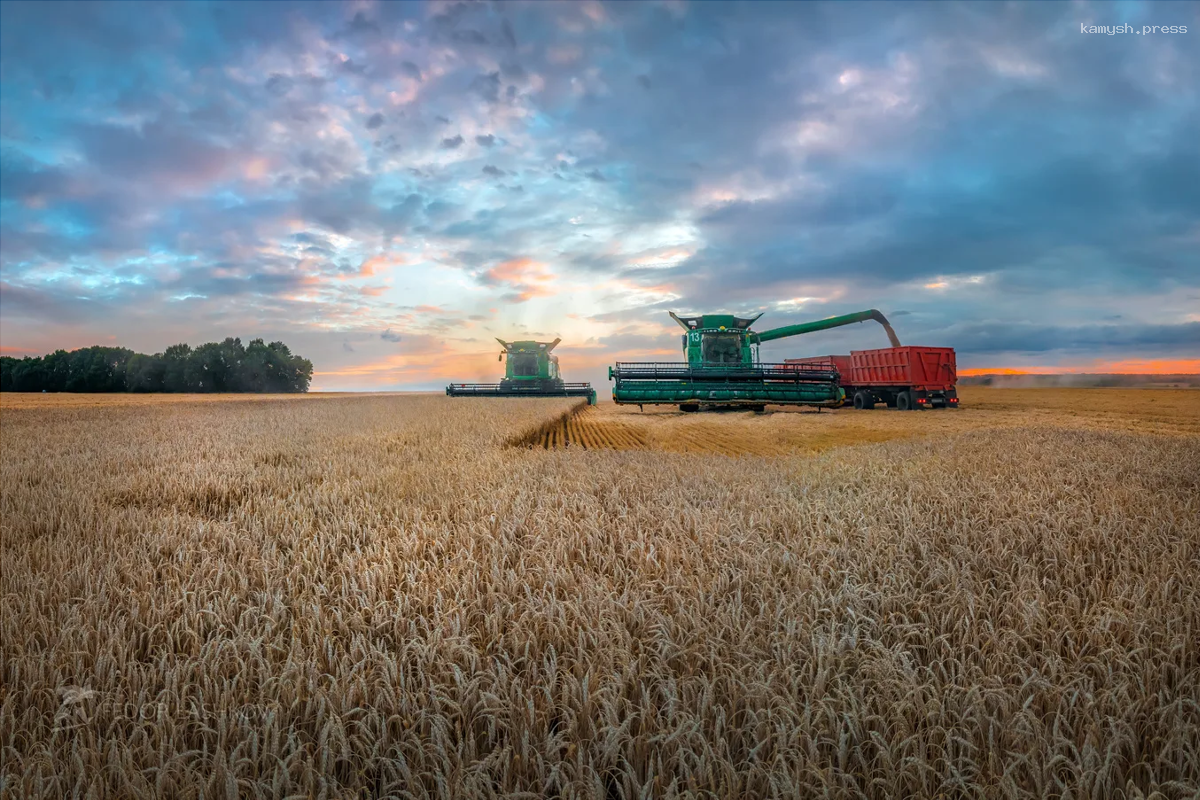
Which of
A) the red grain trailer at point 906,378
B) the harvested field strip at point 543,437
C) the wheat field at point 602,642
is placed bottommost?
the harvested field strip at point 543,437

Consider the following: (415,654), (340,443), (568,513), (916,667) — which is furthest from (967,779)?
(340,443)

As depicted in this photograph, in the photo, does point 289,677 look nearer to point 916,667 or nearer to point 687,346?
point 916,667

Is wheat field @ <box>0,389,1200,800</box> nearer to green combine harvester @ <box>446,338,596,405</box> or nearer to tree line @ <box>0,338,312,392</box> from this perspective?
green combine harvester @ <box>446,338,596,405</box>

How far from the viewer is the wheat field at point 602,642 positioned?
1812mm

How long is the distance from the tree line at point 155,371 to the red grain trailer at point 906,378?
6816 centimetres

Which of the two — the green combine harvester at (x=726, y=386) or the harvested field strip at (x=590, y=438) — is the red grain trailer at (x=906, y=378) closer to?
the green combine harvester at (x=726, y=386)

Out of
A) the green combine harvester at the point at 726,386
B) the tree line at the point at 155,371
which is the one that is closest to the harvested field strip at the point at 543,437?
→ the green combine harvester at the point at 726,386

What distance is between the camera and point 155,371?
66000 millimetres

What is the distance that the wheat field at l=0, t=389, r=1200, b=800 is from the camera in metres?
1.81

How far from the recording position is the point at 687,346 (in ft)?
92.3

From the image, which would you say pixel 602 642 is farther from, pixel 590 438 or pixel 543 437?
pixel 543 437

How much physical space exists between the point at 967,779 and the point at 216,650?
112 inches

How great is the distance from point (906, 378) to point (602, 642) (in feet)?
90.2

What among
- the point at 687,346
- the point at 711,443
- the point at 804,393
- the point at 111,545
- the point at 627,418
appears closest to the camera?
the point at 111,545
